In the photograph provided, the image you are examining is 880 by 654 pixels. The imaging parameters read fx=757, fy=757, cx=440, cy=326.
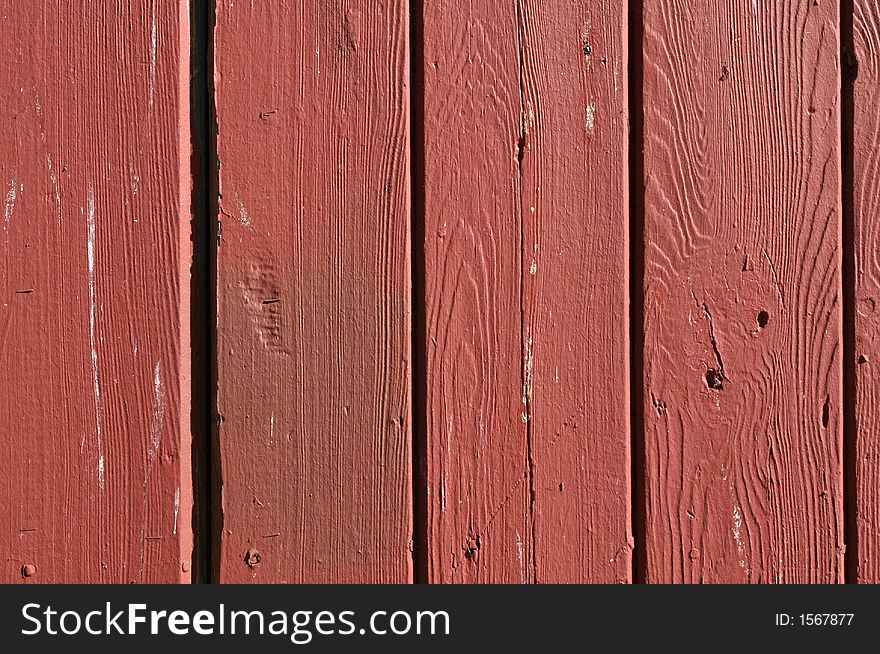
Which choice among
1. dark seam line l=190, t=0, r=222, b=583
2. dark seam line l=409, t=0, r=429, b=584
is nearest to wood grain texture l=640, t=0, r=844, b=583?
dark seam line l=409, t=0, r=429, b=584

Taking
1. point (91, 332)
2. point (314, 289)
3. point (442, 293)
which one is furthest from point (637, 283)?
point (91, 332)

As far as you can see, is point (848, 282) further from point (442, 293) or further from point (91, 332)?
point (91, 332)

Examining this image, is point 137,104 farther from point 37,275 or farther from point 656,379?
point 656,379

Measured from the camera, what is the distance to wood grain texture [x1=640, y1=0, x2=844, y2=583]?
0.99 m

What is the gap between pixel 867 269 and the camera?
39.1 inches

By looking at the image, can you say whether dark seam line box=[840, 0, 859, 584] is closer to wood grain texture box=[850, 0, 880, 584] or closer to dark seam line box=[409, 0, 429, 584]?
wood grain texture box=[850, 0, 880, 584]

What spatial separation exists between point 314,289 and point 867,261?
0.72m

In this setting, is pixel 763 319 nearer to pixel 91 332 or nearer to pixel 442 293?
pixel 442 293

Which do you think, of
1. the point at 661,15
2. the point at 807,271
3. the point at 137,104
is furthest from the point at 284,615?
the point at 661,15

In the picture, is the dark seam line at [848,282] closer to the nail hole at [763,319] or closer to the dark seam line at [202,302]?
the nail hole at [763,319]

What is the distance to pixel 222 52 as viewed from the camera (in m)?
0.97

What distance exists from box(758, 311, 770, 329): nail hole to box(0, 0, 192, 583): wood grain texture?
0.75 meters

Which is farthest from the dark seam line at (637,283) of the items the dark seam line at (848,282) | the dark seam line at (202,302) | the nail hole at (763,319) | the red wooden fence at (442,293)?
the dark seam line at (202,302)

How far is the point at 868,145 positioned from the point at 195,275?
898mm
